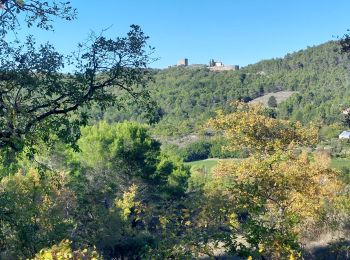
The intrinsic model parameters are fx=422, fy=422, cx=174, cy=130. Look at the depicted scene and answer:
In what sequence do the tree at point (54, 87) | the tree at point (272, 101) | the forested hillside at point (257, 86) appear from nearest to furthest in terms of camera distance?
1. the tree at point (54, 87)
2. the forested hillside at point (257, 86)
3. the tree at point (272, 101)

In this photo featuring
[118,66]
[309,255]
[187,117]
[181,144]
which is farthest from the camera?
[187,117]

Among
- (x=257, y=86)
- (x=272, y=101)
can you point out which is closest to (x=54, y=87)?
(x=272, y=101)

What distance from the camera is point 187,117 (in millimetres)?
106438

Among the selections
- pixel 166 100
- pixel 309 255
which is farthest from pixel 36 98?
pixel 166 100

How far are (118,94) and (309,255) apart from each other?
9.59 metres

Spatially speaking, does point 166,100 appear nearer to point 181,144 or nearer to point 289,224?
point 181,144

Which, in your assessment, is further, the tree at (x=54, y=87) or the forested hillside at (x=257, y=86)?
the forested hillside at (x=257, y=86)

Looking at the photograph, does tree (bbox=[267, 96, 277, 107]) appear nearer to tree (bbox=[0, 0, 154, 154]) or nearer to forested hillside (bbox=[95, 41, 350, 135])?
forested hillside (bbox=[95, 41, 350, 135])

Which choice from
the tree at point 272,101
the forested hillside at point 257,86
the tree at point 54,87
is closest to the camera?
the tree at point 54,87

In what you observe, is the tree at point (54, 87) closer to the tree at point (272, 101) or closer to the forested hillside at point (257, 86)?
the forested hillside at point (257, 86)

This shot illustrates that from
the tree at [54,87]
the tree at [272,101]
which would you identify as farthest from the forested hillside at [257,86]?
the tree at [54,87]

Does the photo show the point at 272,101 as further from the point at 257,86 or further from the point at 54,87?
the point at 54,87

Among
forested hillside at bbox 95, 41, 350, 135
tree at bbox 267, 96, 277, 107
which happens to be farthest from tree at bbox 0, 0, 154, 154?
tree at bbox 267, 96, 277, 107

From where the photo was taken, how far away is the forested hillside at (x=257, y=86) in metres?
96.1
